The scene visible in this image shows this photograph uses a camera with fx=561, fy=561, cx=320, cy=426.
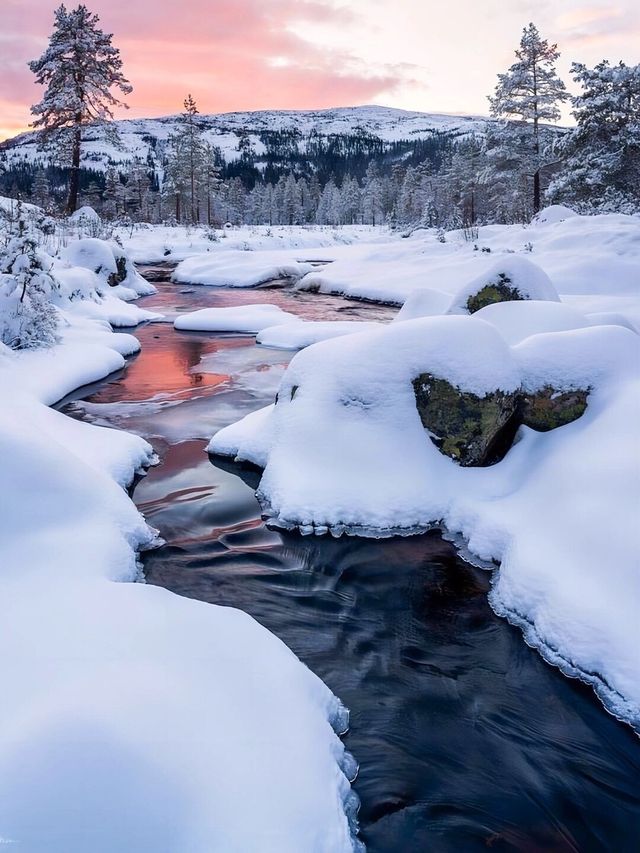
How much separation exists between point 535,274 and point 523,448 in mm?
3691

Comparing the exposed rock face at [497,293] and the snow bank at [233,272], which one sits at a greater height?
the snow bank at [233,272]

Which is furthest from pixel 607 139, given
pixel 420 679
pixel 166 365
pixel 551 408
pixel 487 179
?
pixel 420 679

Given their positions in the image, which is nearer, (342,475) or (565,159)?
(342,475)

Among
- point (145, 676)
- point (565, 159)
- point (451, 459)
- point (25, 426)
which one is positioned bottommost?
point (145, 676)

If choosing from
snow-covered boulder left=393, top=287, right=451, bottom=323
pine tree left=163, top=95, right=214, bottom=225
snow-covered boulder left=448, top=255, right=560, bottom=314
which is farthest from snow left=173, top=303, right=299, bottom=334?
pine tree left=163, top=95, right=214, bottom=225

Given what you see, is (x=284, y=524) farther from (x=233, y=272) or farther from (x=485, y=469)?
(x=233, y=272)

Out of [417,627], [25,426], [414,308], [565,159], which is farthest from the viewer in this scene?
[565,159]

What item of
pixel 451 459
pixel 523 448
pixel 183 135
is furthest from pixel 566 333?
pixel 183 135

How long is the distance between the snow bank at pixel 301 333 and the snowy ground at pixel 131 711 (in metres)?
7.07

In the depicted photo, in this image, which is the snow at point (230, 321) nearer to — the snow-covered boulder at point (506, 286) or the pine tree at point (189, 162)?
the snow-covered boulder at point (506, 286)

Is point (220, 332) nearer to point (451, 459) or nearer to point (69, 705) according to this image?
point (451, 459)

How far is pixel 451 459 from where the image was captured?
16.1 ft

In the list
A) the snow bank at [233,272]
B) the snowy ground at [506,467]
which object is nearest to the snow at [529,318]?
the snowy ground at [506,467]

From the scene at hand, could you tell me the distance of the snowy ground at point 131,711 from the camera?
1667mm
